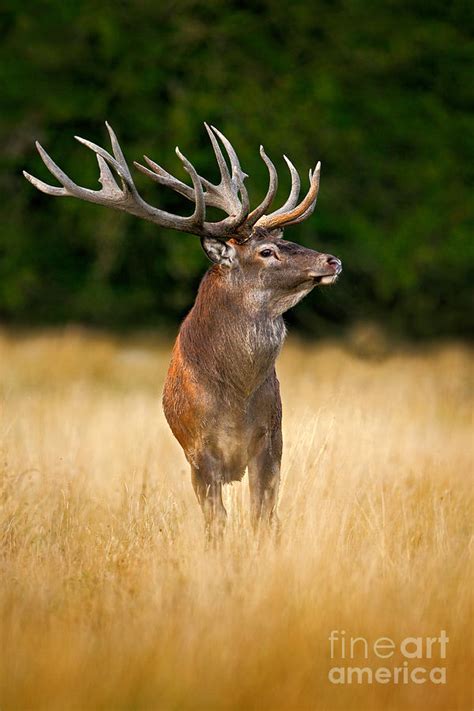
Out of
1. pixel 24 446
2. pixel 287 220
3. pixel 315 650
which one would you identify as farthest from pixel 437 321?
pixel 315 650

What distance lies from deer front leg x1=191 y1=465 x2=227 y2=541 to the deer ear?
0.99 m

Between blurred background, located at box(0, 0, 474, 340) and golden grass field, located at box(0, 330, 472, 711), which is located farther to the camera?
blurred background, located at box(0, 0, 474, 340)

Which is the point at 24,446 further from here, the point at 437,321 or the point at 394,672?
the point at 437,321

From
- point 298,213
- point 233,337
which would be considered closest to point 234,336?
point 233,337

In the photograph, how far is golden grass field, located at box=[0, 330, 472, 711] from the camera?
3.98 metres

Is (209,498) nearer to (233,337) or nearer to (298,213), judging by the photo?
(233,337)

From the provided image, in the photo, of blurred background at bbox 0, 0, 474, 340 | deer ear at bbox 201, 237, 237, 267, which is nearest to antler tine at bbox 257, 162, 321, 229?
deer ear at bbox 201, 237, 237, 267

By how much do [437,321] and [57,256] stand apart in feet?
19.3

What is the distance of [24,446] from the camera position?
797 cm

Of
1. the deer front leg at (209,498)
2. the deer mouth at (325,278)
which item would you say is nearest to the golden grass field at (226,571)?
the deer front leg at (209,498)

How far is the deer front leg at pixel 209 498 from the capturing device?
5836mm

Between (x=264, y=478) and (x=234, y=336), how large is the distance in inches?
27.2

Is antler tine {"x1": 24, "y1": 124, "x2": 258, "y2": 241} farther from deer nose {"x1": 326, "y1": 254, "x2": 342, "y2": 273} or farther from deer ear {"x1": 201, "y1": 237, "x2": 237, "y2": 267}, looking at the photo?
deer nose {"x1": 326, "y1": 254, "x2": 342, "y2": 273}

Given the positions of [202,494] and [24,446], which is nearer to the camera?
[202,494]
